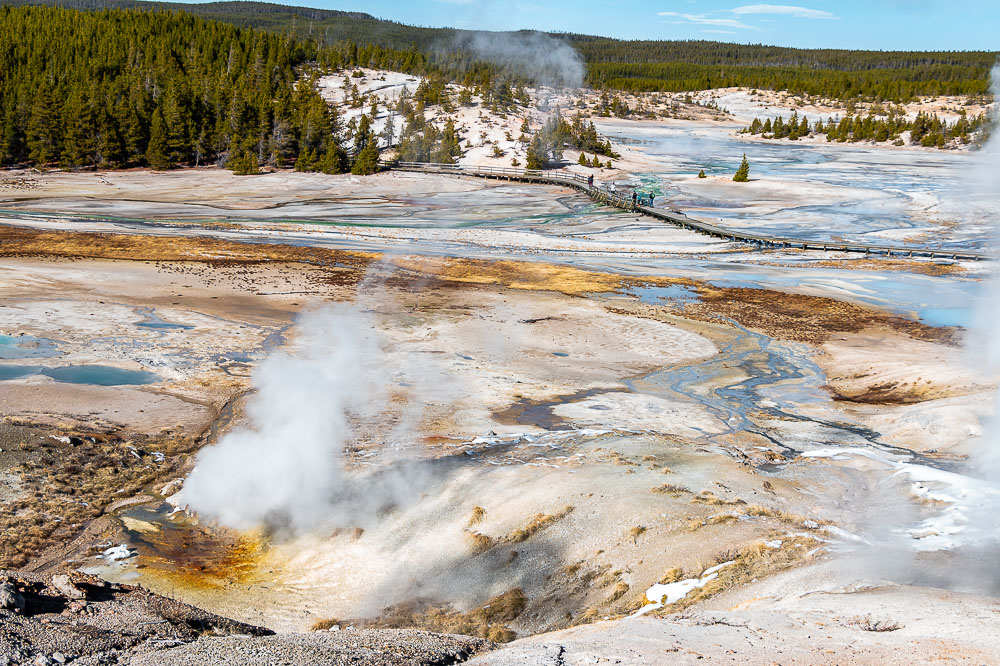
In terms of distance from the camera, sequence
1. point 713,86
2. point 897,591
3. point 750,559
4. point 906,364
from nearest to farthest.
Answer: point 897,591 < point 750,559 < point 906,364 < point 713,86

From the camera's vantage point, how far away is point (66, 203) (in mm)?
43562

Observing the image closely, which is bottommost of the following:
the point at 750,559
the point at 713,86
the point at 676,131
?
the point at 750,559

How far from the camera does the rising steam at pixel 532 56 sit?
350 ft

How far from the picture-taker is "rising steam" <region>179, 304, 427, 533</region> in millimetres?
11406

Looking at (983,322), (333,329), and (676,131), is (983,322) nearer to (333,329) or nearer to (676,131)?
(333,329)

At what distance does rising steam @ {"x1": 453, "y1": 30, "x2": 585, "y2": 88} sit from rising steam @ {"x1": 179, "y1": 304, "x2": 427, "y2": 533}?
86.5m

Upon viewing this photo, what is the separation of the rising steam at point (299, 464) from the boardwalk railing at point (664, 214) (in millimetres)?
24842

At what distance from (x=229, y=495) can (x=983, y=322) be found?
20.3 m

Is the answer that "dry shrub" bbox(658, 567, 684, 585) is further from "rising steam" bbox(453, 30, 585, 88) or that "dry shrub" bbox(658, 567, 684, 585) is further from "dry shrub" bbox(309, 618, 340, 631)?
"rising steam" bbox(453, 30, 585, 88)

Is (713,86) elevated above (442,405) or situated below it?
above

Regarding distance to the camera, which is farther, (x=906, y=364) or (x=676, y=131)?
(x=676, y=131)

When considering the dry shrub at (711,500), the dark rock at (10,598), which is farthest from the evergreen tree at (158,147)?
the dark rock at (10,598)

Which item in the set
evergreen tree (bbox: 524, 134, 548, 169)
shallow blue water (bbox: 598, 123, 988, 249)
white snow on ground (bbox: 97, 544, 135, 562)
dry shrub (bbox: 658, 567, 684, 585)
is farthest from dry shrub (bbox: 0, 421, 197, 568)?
evergreen tree (bbox: 524, 134, 548, 169)

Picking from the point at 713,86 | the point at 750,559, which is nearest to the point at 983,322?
the point at 750,559
